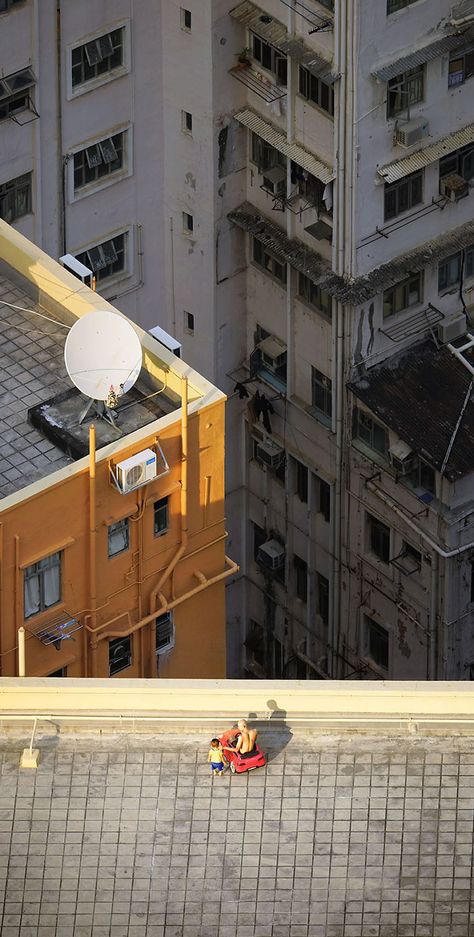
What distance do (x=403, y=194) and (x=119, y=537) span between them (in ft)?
92.9

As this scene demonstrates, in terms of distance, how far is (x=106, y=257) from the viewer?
132 m

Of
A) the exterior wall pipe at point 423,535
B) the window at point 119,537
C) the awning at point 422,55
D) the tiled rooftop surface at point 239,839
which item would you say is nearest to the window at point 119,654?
the window at point 119,537

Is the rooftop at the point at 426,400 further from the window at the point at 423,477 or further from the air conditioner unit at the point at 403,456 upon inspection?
the window at the point at 423,477

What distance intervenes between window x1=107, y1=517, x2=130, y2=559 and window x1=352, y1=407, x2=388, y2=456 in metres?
27.4

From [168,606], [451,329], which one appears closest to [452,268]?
[451,329]

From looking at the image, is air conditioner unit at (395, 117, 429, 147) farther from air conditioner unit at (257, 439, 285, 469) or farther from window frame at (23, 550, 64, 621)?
window frame at (23, 550, 64, 621)

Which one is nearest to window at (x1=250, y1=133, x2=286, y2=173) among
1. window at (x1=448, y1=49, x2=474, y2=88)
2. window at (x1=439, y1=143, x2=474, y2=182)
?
window at (x1=439, y1=143, x2=474, y2=182)

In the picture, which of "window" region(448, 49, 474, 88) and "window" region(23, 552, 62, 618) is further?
"window" region(448, 49, 474, 88)

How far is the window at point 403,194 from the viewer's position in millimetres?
126562

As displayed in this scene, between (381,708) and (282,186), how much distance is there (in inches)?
1518

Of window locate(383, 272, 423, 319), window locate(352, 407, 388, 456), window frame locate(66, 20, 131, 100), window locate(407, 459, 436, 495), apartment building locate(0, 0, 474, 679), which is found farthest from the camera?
window locate(352, 407, 388, 456)

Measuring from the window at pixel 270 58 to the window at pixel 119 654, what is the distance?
94.4 ft

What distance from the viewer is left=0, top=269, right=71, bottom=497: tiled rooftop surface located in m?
103

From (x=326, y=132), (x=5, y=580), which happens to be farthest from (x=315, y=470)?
(x=5, y=580)
